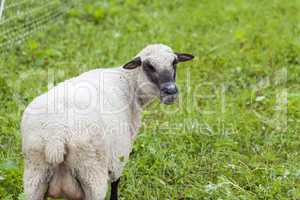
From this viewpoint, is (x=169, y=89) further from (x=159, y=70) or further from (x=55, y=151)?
(x=55, y=151)

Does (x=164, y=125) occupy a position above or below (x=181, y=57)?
below

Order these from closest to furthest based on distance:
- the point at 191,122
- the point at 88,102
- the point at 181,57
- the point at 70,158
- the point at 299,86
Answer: the point at 70,158
the point at 88,102
the point at 181,57
the point at 191,122
the point at 299,86

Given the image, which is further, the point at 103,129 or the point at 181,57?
the point at 181,57

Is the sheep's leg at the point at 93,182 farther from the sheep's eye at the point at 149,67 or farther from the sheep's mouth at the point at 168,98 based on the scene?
the sheep's eye at the point at 149,67

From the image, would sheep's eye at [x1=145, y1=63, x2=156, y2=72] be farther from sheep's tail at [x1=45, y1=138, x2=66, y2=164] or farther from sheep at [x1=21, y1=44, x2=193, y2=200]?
sheep's tail at [x1=45, y1=138, x2=66, y2=164]

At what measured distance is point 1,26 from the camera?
6.84m

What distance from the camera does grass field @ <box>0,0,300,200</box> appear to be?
4641 millimetres

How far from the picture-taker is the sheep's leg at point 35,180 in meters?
3.36

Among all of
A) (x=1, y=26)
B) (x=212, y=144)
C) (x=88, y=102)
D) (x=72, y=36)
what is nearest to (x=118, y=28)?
(x=72, y=36)

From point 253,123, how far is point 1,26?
3.10 m

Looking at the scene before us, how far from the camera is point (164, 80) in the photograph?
4.14m

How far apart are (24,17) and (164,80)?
373 centimetres

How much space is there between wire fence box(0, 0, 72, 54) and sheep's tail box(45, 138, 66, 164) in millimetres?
3518

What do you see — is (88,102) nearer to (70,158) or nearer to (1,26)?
(70,158)
